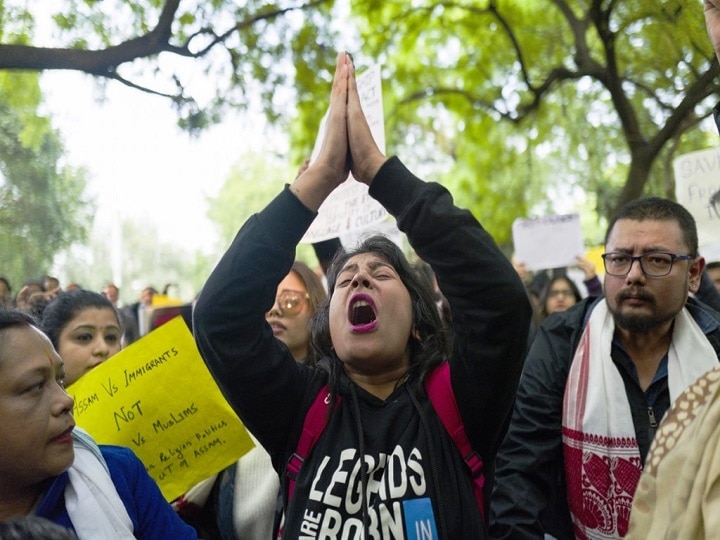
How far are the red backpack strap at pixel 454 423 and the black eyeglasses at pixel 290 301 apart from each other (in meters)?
1.31

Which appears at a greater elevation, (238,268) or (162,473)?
(238,268)

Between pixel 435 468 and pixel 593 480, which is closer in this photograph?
pixel 435 468

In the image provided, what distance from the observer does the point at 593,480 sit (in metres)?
2.56

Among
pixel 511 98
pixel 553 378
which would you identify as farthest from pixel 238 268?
pixel 511 98

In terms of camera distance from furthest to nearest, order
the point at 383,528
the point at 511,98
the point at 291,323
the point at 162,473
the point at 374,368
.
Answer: the point at 511,98 < the point at 291,323 < the point at 162,473 < the point at 374,368 < the point at 383,528

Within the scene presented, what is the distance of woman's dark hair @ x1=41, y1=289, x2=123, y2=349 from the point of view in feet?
11.0

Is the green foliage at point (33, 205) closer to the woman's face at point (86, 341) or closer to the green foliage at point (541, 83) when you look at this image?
the green foliage at point (541, 83)

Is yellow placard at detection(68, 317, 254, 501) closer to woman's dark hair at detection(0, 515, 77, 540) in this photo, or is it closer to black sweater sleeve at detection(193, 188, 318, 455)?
black sweater sleeve at detection(193, 188, 318, 455)

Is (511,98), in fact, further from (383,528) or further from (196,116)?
(383,528)

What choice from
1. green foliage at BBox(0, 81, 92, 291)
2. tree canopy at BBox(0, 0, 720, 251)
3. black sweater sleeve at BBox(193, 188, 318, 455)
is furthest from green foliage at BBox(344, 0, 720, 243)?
green foliage at BBox(0, 81, 92, 291)

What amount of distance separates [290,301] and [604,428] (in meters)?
1.38

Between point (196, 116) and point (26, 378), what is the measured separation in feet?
13.1

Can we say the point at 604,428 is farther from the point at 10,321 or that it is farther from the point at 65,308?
the point at 65,308

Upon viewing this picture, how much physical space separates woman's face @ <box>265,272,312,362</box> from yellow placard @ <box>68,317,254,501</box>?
1.83 feet
